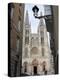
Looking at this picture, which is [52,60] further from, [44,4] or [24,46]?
[44,4]

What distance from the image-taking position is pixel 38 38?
63.8 inches

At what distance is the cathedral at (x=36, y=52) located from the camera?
1.59m

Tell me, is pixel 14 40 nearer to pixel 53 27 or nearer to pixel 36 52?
pixel 36 52

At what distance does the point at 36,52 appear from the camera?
1.62m

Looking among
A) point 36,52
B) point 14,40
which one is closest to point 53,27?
point 36,52

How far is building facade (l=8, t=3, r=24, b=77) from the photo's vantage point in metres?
1.56

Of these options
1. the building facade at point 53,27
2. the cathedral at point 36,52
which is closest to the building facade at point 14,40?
the cathedral at point 36,52

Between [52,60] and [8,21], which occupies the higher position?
[8,21]

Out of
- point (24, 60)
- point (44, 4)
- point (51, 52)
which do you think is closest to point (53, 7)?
point (44, 4)

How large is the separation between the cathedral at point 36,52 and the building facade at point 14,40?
0.05 metres

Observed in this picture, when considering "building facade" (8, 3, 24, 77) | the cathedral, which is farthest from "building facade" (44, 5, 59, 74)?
"building facade" (8, 3, 24, 77)

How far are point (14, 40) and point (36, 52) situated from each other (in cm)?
24

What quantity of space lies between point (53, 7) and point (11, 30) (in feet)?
1.52

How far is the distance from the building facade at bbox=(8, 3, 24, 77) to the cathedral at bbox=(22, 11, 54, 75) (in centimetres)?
5
